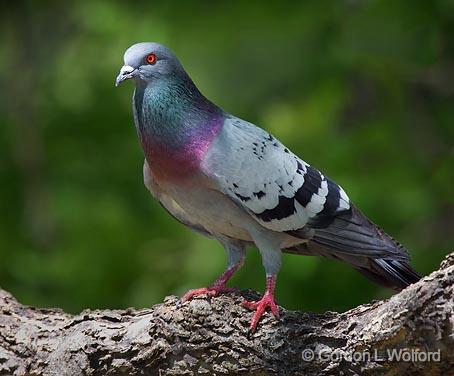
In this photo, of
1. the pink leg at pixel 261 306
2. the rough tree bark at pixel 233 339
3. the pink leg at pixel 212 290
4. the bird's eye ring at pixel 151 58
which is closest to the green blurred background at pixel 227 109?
the pink leg at pixel 212 290

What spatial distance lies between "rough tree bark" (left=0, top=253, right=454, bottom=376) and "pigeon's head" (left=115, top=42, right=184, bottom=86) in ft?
4.28

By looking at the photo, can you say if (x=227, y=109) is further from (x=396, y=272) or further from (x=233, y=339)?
(x=233, y=339)

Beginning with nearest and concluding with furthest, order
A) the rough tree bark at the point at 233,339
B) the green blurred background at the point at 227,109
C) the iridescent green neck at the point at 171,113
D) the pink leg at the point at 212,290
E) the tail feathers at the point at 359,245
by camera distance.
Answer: the rough tree bark at the point at 233,339 → the pink leg at the point at 212,290 → the iridescent green neck at the point at 171,113 → the tail feathers at the point at 359,245 → the green blurred background at the point at 227,109

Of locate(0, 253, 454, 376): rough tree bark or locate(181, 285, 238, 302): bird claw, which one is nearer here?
locate(0, 253, 454, 376): rough tree bark

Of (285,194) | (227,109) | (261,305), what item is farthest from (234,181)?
(227,109)

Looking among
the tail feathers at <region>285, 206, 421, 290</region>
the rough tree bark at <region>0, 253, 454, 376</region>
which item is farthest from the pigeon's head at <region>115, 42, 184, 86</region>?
the rough tree bark at <region>0, 253, 454, 376</region>

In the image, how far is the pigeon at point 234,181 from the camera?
4844 mm

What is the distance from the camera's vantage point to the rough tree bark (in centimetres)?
390

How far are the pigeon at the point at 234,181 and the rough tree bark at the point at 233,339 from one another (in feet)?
0.75

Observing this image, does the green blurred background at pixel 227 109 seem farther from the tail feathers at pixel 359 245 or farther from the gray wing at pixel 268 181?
the gray wing at pixel 268 181

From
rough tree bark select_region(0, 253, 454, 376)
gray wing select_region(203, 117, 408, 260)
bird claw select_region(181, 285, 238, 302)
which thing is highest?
gray wing select_region(203, 117, 408, 260)

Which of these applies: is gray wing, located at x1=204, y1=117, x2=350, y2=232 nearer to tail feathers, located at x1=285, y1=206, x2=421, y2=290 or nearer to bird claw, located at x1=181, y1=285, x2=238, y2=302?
tail feathers, located at x1=285, y1=206, x2=421, y2=290

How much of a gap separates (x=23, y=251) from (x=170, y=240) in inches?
66.4

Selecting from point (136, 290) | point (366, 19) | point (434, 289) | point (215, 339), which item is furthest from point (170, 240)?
point (434, 289)
